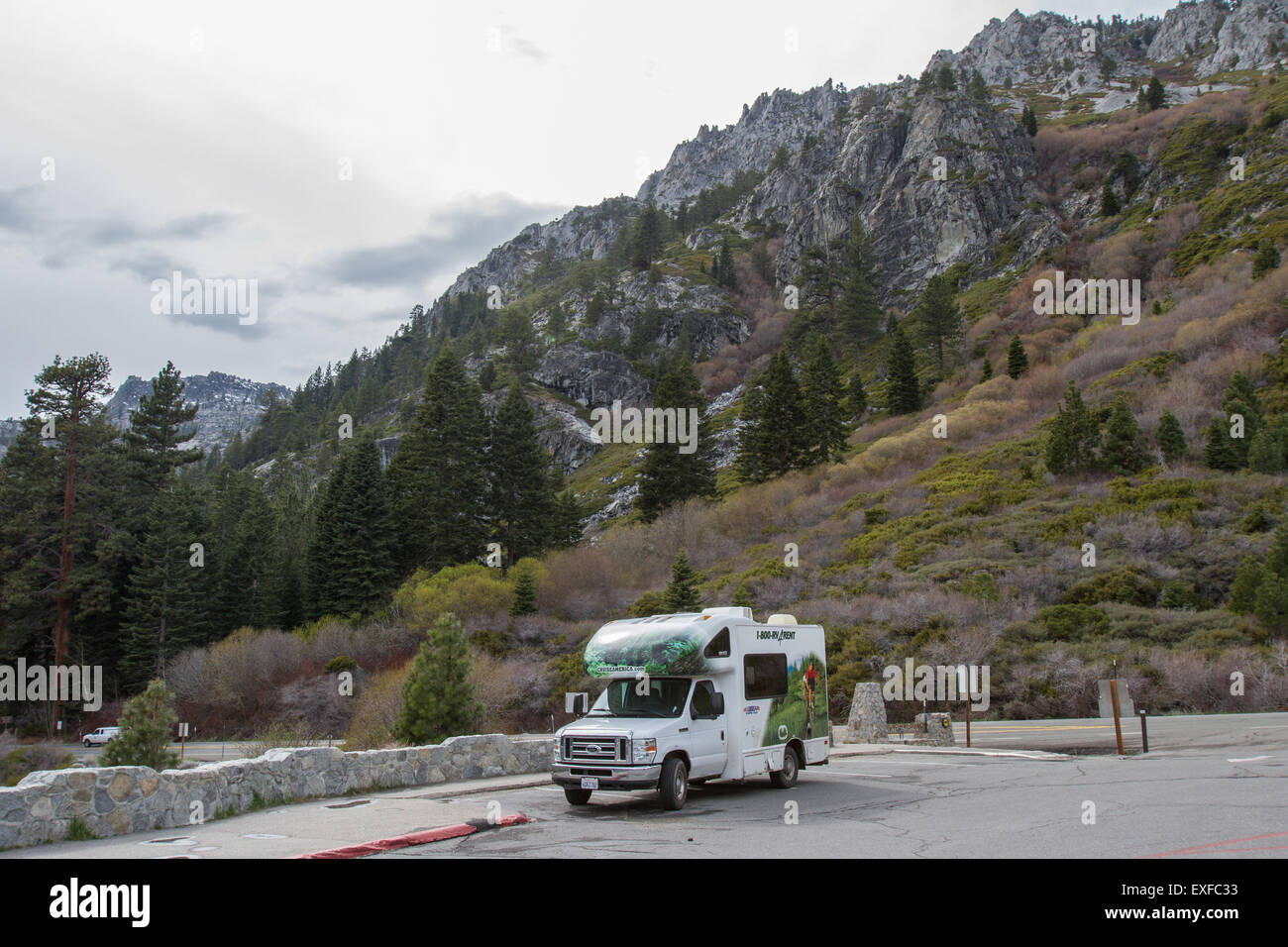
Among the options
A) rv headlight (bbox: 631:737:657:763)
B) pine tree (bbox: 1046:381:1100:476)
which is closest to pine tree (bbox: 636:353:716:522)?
pine tree (bbox: 1046:381:1100:476)

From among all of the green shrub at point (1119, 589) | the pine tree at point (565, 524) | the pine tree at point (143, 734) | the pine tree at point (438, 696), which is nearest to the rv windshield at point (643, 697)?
the pine tree at point (438, 696)

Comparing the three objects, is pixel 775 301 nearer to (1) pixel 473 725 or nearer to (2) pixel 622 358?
(2) pixel 622 358

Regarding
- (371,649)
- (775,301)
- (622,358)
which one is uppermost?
(775,301)

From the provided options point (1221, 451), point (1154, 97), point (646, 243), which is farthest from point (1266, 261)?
point (646, 243)

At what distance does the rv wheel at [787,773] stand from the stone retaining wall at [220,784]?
5.10m

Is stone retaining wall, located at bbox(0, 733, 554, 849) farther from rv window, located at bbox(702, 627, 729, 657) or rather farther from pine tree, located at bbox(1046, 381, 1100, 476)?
pine tree, located at bbox(1046, 381, 1100, 476)

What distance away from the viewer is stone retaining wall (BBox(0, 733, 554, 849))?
9289mm

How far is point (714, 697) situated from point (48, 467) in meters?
53.4

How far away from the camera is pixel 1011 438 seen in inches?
2207

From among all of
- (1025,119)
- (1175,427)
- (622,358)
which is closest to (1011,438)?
(1175,427)

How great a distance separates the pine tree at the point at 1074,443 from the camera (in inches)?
1813

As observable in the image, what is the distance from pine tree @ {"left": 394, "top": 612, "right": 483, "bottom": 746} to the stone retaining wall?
9.49 feet

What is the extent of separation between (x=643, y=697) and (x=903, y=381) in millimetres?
66860

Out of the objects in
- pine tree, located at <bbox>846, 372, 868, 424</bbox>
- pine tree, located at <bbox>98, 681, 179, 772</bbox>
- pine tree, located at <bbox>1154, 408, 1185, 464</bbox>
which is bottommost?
pine tree, located at <bbox>98, 681, 179, 772</bbox>
